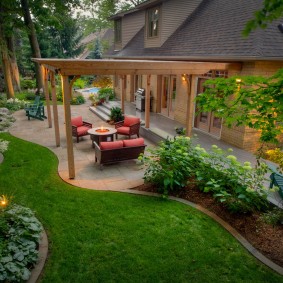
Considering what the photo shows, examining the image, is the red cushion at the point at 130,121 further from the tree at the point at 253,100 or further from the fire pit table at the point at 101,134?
the tree at the point at 253,100

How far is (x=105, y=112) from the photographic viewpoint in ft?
55.4

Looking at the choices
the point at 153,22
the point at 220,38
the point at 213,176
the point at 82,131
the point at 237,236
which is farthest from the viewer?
the point at 153,22

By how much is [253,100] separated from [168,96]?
37.9 ft

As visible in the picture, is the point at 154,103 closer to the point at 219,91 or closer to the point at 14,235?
the point at 219,91

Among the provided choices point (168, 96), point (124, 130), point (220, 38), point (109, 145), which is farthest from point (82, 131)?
point (220, 38)

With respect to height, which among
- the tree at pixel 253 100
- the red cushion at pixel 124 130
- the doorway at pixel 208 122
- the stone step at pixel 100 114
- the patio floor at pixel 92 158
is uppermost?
the tree at pixel 253 100

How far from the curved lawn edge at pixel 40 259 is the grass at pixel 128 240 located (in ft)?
0.32

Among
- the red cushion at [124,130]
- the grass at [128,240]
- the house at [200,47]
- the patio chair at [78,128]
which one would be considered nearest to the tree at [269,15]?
the grass at [128,240]

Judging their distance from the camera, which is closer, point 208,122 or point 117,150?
point 117,150

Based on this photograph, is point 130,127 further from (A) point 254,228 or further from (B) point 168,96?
(A) point 254,228

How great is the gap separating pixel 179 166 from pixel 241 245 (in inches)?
106

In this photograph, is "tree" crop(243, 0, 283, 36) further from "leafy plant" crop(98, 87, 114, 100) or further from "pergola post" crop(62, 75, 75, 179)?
"leafy plant" crop(98, 87, 114, 100)

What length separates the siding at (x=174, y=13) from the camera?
14.4 metres

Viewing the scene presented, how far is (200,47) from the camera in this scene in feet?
38.2
